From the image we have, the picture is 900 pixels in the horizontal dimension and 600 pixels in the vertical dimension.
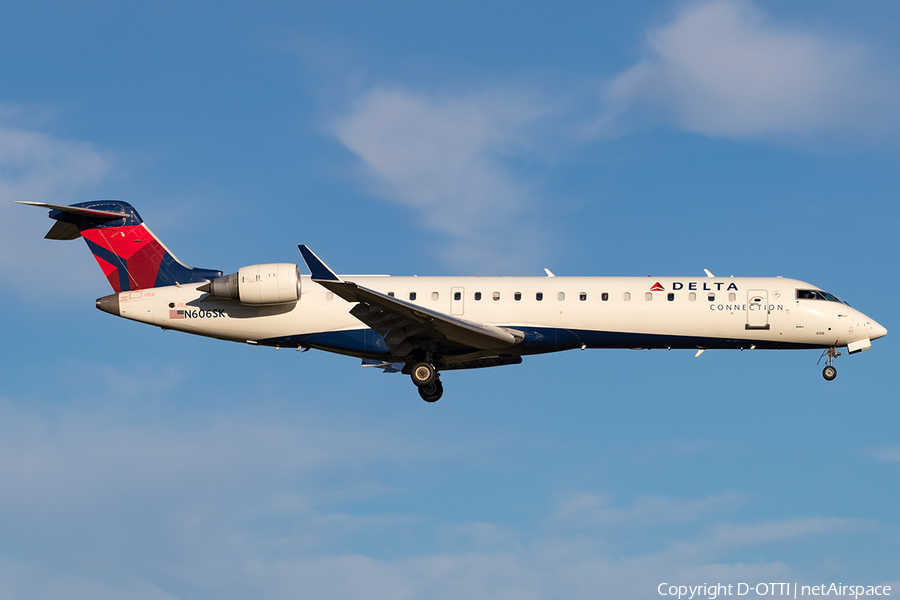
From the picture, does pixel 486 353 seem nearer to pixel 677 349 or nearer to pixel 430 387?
pixel 430 387

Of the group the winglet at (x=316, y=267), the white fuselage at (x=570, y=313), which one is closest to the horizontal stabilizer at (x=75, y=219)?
the white fuselage at (x=570, y=313)

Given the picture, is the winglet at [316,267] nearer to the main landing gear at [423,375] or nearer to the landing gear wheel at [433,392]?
the main landing gear at [423,375]

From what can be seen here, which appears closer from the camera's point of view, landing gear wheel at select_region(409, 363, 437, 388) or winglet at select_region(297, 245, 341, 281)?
winglet at select_region(297, 245, 341, 281)

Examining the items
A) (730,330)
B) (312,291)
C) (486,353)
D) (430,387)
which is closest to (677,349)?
(730,330)

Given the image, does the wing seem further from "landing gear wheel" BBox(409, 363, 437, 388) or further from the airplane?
"landing gear wheel" BBox(409, 363, 437, 388)

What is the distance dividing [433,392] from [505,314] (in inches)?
136

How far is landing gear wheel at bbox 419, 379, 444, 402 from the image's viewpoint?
99.2 feet

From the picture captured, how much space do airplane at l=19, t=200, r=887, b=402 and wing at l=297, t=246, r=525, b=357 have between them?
0.07 metres


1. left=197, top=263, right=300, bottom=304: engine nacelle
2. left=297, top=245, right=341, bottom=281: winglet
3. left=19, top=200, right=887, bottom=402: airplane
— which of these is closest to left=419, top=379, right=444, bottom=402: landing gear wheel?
left=19, top=200, right=887, bottom=402: airplane

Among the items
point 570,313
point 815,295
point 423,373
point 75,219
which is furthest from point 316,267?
point 815,295

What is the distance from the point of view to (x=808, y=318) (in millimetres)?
29297

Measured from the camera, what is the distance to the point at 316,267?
82.9ft

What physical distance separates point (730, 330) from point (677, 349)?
1.66 meters

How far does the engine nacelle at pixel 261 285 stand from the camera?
93.9 ft
